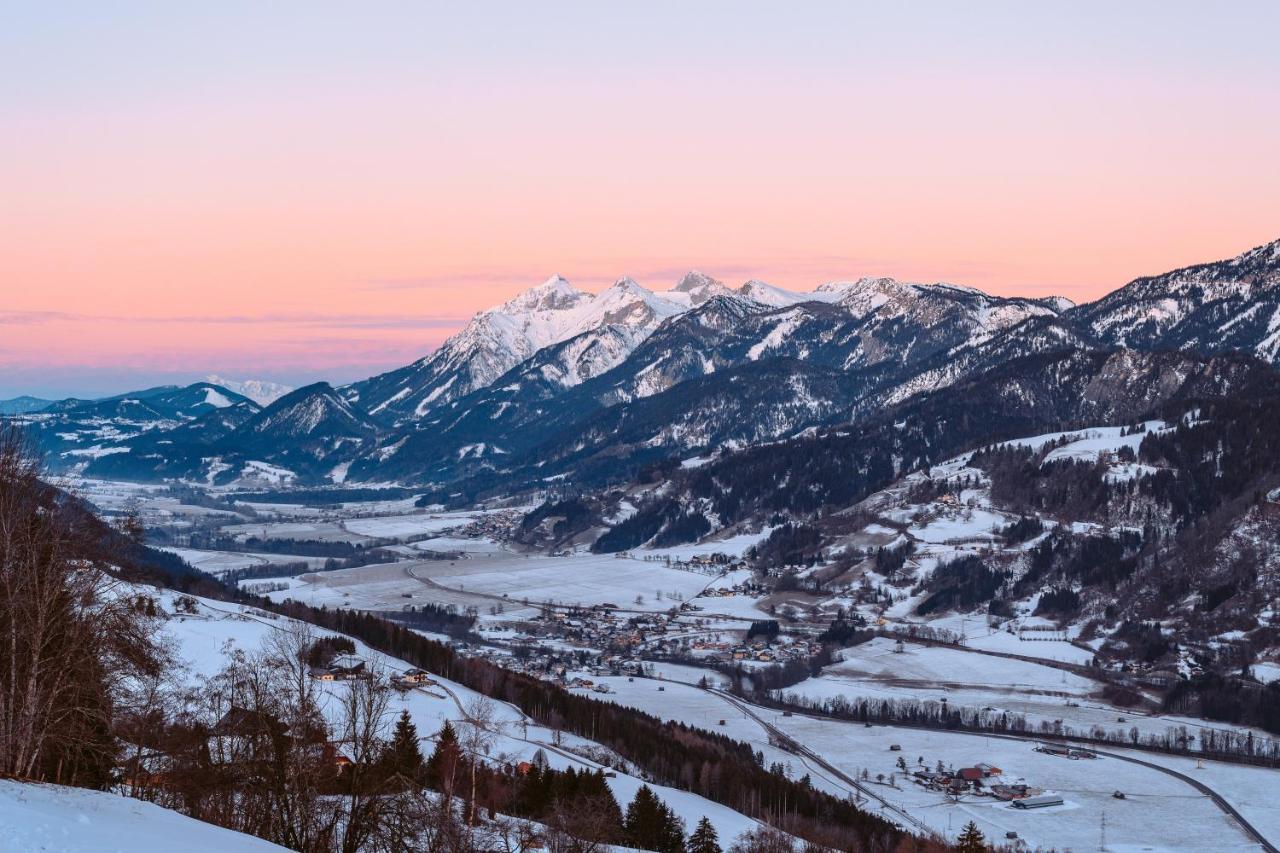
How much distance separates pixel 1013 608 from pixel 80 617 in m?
153

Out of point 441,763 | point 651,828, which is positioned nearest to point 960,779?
point 651,828

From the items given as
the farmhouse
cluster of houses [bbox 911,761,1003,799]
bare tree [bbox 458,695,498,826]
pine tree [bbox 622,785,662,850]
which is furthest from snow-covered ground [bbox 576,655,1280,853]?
pine tree [bbox 622,785,662,850]

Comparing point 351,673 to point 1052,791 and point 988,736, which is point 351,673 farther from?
point 988,736

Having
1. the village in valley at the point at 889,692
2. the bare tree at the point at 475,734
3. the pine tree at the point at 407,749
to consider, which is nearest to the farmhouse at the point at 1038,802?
the village in valley at the point at 889,692

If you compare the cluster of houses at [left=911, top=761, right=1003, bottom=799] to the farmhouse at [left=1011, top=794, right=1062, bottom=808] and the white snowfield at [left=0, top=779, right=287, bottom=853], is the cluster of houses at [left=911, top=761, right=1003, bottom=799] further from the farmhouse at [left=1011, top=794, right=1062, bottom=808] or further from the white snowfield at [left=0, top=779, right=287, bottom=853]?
the white snowfield at [left=0, top=779, right=287, bottom=853]

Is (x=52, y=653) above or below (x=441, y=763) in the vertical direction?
above

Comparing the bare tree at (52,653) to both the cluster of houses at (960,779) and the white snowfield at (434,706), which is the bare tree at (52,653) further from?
the cluster of houses at (960,779)

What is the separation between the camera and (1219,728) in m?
117

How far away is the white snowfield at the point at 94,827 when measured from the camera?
82.2 feet

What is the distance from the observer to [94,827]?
26703 millimetres

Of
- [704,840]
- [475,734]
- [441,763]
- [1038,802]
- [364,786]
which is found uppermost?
[364,786]

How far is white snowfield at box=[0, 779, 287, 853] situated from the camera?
2505 cm

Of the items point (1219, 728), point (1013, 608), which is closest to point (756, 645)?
point (1013, 608)

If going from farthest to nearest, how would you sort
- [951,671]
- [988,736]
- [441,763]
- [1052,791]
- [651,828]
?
[951,671] < [988,736] < [1052,791] < [651,828] < [441,763]
